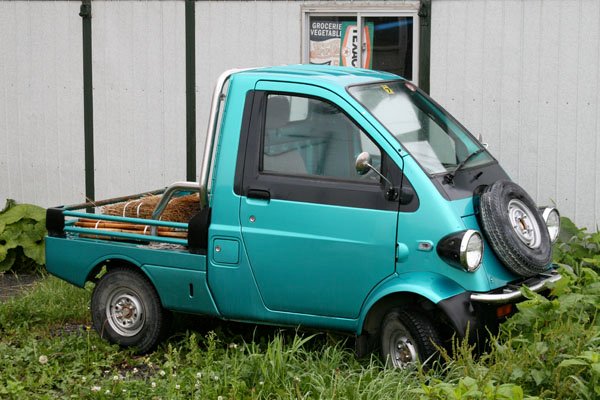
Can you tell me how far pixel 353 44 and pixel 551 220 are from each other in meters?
3.37

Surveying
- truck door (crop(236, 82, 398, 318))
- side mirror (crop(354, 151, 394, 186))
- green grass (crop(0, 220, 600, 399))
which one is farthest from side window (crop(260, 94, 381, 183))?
green grass (crop(0, 220, 600, 399))

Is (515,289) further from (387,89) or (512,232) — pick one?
(387,89)

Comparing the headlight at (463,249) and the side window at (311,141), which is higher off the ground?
the side window at (311,141)

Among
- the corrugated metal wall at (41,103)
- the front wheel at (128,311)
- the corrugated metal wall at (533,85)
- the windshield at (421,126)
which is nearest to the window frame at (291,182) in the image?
the windshield at (421,126)

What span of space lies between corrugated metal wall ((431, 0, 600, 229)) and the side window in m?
2.77

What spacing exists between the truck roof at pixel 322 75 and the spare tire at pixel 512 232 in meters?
1.17

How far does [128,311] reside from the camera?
8.12m

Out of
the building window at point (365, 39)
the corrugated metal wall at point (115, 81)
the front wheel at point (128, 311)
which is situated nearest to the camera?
the front wheel at point (128, 311)

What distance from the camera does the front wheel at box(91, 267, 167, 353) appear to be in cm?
798

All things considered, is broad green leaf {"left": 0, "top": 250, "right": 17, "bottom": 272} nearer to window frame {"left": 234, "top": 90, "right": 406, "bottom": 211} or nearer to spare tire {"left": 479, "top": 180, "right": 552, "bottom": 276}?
window frame {"left": 234, "top": 90, "right": 406, "bottom": 211}

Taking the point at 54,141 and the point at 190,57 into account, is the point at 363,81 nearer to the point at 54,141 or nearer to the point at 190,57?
the point at 190,57

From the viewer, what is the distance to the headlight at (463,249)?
675 cm

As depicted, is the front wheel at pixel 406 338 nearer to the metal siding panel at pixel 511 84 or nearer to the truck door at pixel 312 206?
the truck door at pixel 312 206

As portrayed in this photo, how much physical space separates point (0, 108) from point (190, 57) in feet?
7.75
